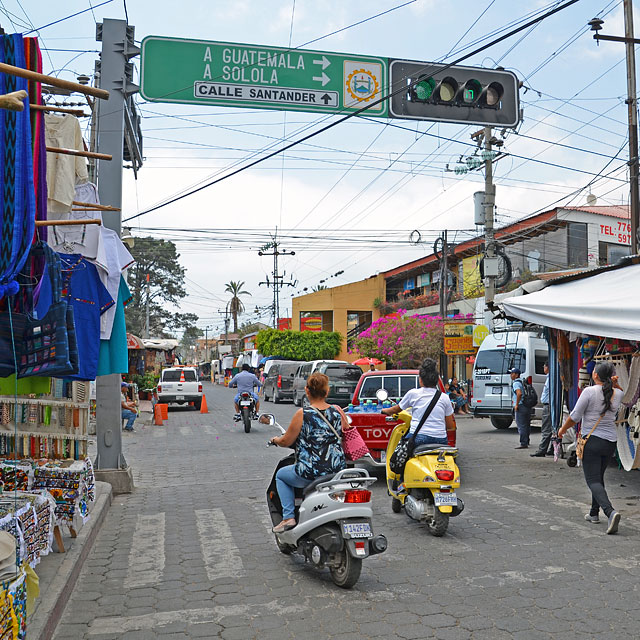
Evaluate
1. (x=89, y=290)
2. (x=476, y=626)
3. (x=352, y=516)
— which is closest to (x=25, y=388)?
(x=89, y=290)

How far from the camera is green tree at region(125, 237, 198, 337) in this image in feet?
203

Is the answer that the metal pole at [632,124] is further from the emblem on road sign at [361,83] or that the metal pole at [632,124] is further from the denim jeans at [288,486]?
the denim jeans at [288,486]

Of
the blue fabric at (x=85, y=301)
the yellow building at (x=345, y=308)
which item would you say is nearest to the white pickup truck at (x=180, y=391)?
the blue fabric at (x=85, y=301)

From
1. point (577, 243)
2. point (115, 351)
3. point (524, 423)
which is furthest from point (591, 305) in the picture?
point (577, 243)

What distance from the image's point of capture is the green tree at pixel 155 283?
203 ft

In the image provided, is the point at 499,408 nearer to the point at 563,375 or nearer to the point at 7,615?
the point at 563,375

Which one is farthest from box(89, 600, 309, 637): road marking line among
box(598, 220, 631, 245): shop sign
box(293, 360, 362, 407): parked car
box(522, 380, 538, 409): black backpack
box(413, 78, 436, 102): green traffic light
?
box(598, 220, 631, 245): shop sign

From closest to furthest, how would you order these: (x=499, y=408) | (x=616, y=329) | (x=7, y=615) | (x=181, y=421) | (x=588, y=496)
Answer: (x=7, y=615)
(x=616, y=329)
(x=588, y=496)
(x=499, y=408)
(x=181, y=421)

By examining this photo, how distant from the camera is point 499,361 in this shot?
2153cm

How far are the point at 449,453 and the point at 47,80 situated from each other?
212 inches

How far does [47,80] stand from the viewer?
3.75 metres

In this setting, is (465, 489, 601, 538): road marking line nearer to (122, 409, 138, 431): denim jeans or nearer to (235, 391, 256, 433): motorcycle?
(235, 391, 256, 433): motorcycle

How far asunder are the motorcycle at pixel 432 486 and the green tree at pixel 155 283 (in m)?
53.8

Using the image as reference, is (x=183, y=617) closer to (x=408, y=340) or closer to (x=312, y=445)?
(x=312, y=445)
